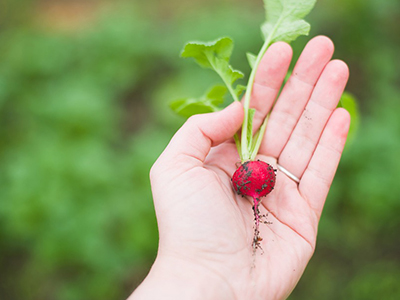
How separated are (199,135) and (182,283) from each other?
32.1 inches

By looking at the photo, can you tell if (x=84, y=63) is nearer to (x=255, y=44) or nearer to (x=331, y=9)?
(x=255, y=44)

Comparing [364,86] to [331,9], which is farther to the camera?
[331,9]

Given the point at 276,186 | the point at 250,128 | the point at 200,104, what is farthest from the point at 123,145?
the point at 276,186

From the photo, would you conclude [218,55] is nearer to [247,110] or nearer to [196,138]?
[247,110]

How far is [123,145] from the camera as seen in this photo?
479 centimetres

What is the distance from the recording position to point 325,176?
2438 mm

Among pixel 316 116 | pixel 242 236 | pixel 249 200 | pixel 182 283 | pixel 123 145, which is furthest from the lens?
pixel 123 145

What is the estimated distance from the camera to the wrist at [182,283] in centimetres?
191

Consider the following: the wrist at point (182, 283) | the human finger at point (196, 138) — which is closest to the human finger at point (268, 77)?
the human finger at point (196, 138)

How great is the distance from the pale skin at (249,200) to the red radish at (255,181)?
8cm

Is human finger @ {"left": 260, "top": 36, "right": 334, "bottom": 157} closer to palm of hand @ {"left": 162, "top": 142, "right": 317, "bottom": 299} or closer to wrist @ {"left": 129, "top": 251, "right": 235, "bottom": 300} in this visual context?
palm of hand @ {"left": 162, "top": 142, "right": 317, "bottom": 299}

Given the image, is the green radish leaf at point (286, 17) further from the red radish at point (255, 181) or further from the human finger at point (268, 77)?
the red radish at point (255, 181)

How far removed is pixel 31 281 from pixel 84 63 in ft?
9.98

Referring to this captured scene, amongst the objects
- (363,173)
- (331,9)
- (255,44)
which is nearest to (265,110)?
(363,173)
